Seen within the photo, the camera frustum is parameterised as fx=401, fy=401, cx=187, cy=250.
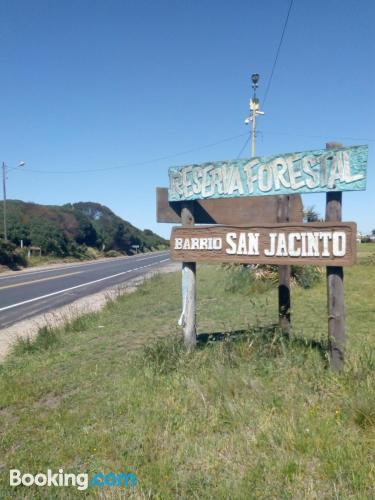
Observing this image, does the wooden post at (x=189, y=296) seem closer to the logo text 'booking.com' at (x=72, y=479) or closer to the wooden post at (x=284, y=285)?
the wooden post at (x=284, y=285)

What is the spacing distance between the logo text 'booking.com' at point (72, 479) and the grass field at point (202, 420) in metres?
0.05

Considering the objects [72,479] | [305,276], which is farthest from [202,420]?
[305,276]

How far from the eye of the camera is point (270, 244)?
4430 millimetres

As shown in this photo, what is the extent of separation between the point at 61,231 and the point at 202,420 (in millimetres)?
45175

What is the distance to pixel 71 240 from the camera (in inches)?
1875

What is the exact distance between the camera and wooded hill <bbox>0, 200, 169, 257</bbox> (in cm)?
4125

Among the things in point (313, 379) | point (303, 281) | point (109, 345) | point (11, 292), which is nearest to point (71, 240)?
point (11, 292)

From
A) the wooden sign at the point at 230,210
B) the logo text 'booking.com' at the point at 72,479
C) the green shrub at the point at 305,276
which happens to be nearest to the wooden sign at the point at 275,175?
the wooden sign at the point at 230,210

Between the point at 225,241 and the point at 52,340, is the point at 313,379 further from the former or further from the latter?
the point at 52,340

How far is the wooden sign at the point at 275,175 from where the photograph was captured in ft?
13.1

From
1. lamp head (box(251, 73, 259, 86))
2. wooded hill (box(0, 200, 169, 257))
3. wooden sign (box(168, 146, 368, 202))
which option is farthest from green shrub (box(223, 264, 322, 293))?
wooded hill (box(0, 200, 169, 257))

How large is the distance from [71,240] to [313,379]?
152 feet

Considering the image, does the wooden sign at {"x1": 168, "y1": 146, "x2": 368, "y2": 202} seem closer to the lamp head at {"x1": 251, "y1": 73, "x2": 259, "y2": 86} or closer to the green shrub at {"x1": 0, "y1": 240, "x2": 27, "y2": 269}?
the lamp head at {"x1": 251, "y1": 73, "x2": 259, "y2": 86}

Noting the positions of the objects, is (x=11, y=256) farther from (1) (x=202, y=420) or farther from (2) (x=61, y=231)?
(1) (x=202, y=420)
